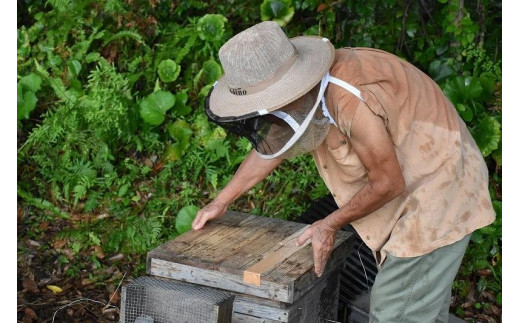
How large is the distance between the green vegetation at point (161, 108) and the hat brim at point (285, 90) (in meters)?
2.49

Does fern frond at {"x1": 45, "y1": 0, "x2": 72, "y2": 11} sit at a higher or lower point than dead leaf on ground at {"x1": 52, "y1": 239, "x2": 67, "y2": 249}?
higher

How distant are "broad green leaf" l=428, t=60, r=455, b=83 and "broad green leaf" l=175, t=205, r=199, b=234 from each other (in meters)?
2.37

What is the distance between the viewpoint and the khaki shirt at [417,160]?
140 inches

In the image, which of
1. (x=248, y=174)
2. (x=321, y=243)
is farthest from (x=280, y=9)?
(x=321, y=243)

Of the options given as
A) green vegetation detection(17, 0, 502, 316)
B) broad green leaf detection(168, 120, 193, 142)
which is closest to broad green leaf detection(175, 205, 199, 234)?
green vegetation detection(17, 0, 502, 316)

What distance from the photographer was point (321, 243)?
152 inches

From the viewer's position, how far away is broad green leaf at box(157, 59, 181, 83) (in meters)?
7.03

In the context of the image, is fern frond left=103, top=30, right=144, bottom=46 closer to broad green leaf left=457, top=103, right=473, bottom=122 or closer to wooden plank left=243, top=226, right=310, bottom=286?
broad green leaf left=457, top=103, right=473, bottom=122

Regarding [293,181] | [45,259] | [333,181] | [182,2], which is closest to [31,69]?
[182,2]

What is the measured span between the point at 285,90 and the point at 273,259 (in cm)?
104

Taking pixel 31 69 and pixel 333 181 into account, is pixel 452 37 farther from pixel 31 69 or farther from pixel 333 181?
pixel 31 69

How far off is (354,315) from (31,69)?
4.23 meters

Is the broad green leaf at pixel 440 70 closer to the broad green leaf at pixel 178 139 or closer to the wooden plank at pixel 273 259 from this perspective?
the broad green leaf at pixel 178 139

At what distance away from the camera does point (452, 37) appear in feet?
21.7
